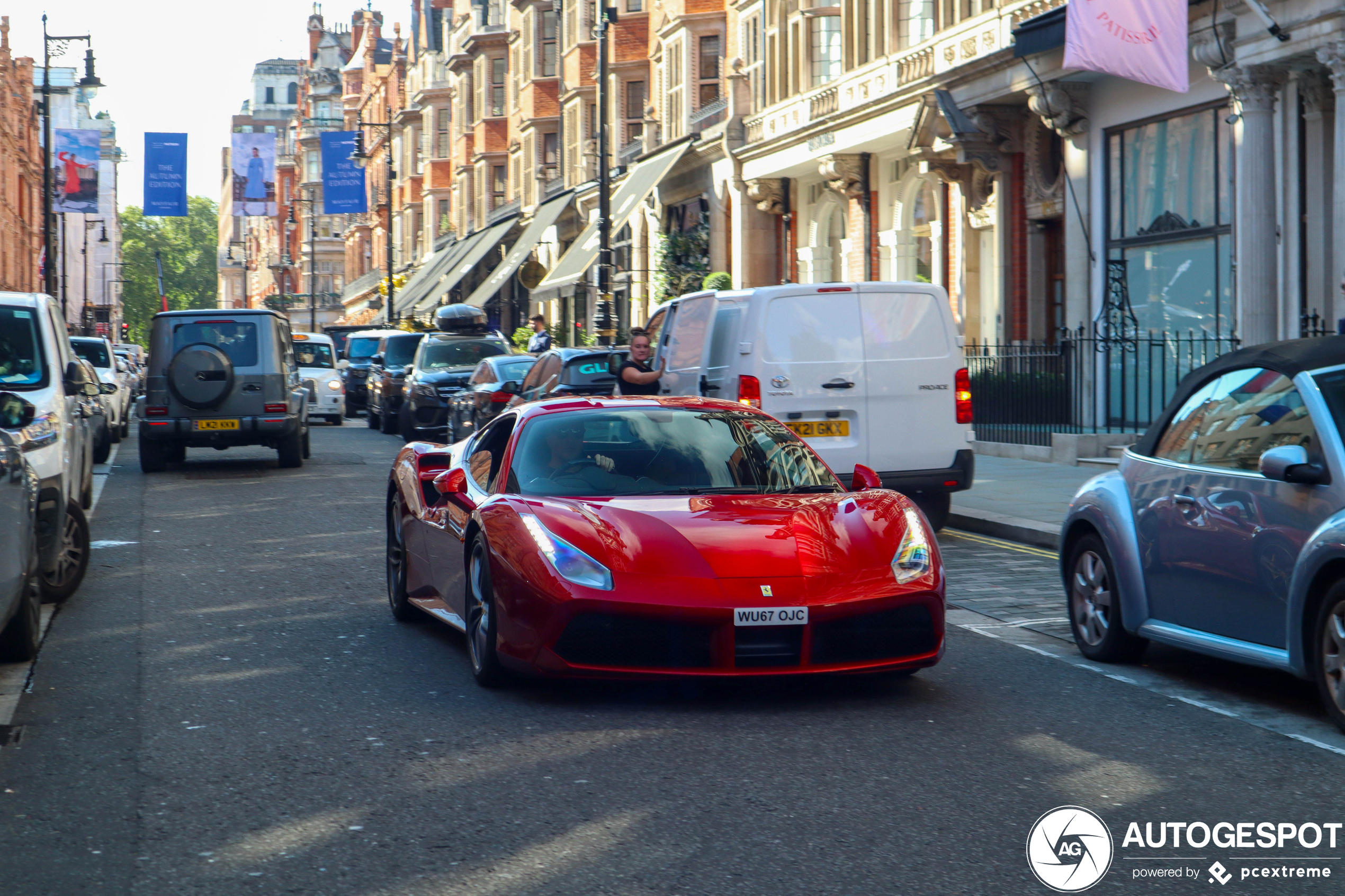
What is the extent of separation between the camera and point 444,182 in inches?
2923

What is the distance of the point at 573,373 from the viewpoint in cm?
1825

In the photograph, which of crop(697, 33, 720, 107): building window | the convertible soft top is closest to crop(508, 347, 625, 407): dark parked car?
the convertible soft top

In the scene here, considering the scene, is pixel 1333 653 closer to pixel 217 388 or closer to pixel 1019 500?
pixel 1019 500

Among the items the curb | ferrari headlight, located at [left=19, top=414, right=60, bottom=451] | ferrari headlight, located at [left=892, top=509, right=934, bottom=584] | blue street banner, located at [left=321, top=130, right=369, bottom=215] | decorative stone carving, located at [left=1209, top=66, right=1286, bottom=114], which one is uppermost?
blue street banner, located at [left=321, top=130, right=369, bottom=215]

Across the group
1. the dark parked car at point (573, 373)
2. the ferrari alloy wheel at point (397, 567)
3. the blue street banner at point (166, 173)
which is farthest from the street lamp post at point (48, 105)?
the ferrari alloy wheel at point (397, 567)

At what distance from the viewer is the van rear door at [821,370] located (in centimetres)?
1272

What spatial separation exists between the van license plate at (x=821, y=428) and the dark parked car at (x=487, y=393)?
7.59 meters

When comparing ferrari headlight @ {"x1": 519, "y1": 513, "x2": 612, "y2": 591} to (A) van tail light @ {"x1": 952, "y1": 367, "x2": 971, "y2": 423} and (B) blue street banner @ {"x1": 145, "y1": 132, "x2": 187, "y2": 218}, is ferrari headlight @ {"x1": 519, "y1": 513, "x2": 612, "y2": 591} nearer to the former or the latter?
(A) van tail light @ {"x1": 952, "y1": 367, "x2": 971, "y2": 423}

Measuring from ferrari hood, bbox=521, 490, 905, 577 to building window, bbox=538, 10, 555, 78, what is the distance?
48.0m

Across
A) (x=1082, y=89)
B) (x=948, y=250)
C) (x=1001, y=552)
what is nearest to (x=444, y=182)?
(x=948, y=250)

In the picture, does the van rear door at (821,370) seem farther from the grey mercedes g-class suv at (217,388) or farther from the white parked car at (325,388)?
the white parked car at (325,388)

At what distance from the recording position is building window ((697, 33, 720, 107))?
1496 inches

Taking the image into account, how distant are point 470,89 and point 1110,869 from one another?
62523mm

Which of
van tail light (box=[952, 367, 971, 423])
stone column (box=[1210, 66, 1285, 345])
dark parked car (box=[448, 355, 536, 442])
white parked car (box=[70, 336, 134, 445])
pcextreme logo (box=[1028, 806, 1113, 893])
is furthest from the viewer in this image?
white parked car (box=[70, 336, 134, 445])
